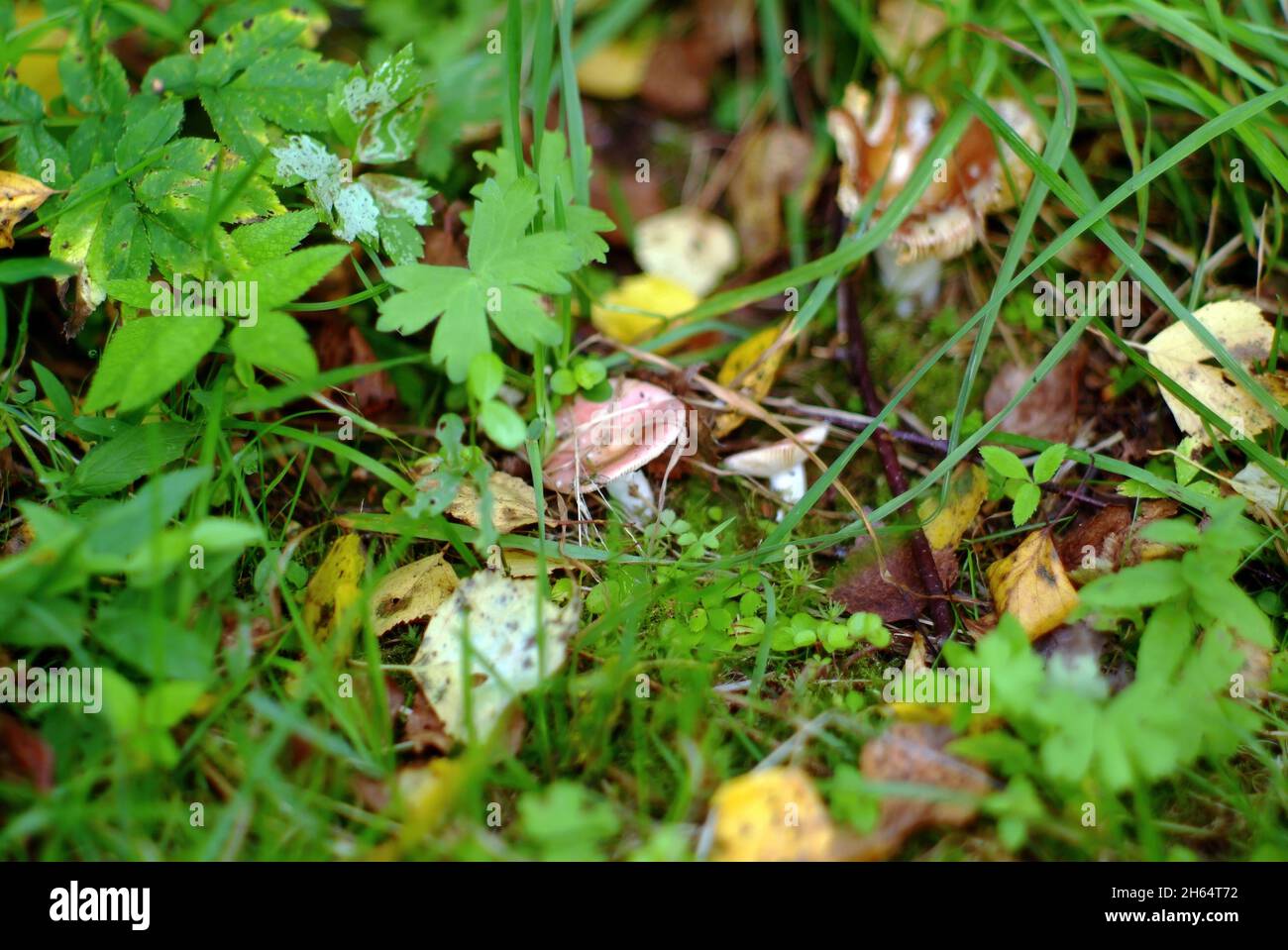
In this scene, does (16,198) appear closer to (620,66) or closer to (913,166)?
(620,66)

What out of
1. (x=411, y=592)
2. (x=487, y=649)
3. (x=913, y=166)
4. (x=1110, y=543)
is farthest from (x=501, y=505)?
(x=913, y=166)

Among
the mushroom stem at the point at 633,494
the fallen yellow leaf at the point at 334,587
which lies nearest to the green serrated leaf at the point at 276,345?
the fallen yellow leaf at the point at 334,587

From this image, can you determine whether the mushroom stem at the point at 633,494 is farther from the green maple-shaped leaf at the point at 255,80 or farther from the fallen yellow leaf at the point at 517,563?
→ the green maple-shaped leaf at the point at 255,80

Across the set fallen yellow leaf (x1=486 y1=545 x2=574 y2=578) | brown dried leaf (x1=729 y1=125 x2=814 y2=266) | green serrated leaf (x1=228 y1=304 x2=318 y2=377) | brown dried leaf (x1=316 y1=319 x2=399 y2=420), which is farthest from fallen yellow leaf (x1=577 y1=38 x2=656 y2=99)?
fallen yellow leaf (x1=486 y1=545 x2=574 y2=578)

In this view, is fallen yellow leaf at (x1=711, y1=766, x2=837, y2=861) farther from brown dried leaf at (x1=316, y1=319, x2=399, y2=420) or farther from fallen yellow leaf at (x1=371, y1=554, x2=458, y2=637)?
brown dried leaf at (x1=316, y1=319, x2=399, y2=420)
